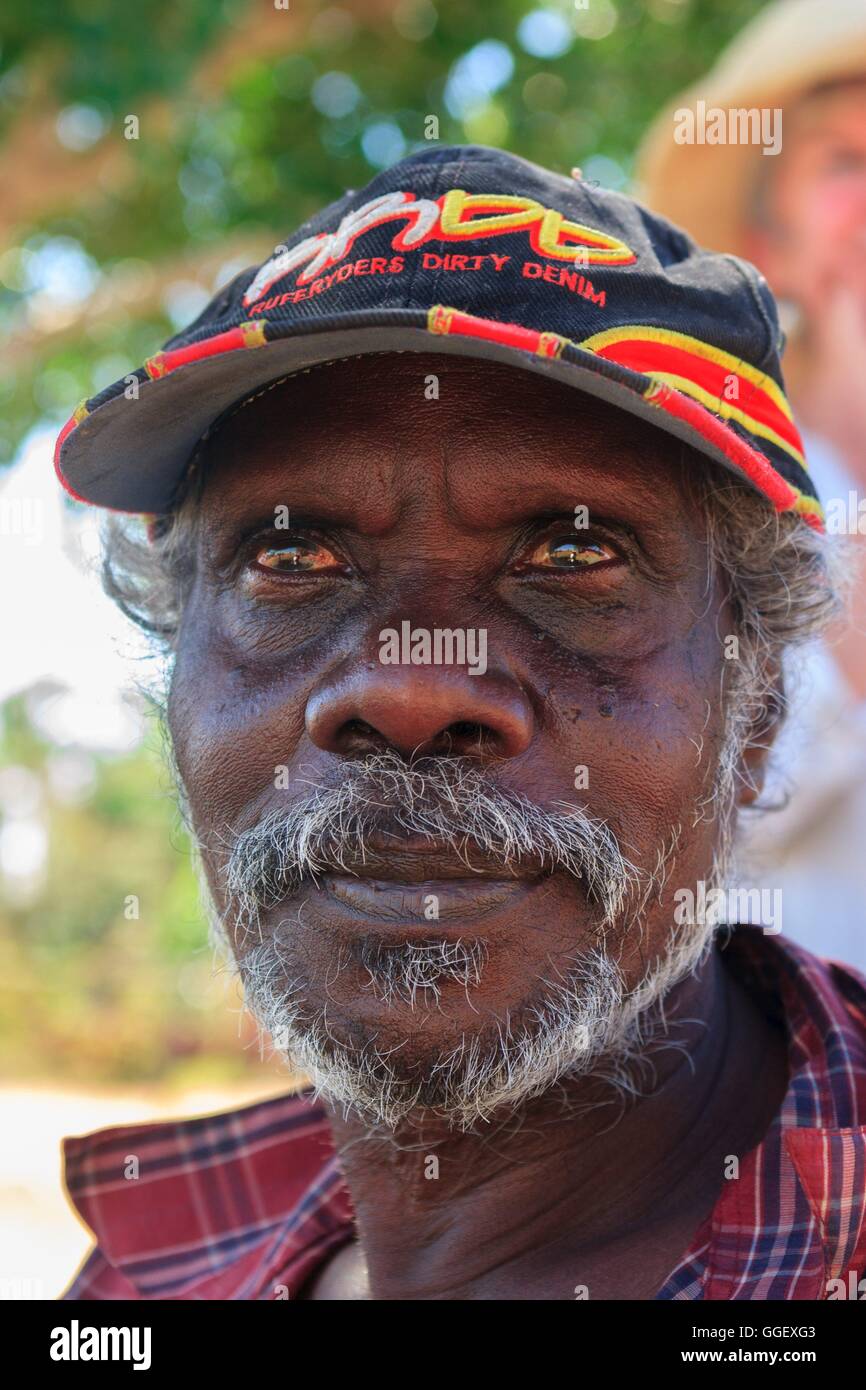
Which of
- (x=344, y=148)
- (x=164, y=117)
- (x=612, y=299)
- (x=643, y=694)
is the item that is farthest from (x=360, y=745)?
(x=344, y=148)

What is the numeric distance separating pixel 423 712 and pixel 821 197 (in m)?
2.85

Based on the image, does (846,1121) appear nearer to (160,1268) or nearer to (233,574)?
(233,574)

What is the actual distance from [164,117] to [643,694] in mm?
4404

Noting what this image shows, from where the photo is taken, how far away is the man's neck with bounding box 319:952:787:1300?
6.09ft

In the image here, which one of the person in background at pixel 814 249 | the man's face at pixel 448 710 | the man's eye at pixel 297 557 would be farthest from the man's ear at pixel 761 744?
the person in background at pixel 814 249

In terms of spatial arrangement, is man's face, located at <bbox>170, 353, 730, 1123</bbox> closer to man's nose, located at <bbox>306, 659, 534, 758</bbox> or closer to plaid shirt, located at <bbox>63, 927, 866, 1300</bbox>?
man's nose, located at <bbox>306, 659, 534, 758</bbox>

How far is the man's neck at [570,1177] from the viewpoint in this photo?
1.86 metres

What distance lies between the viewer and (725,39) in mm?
6059

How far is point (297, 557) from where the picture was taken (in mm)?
1915

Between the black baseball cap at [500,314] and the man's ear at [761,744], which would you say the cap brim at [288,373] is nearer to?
the black baseball cap at [500,314]

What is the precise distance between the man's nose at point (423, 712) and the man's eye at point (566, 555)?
0.62ft

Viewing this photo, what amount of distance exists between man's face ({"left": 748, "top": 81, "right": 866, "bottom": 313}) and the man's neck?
2565mm

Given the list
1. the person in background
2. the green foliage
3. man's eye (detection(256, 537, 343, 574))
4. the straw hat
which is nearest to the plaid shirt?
man's eye (detection(256, 537, 343, 574))

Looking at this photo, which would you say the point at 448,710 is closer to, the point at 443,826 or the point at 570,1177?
the point at 443,826
